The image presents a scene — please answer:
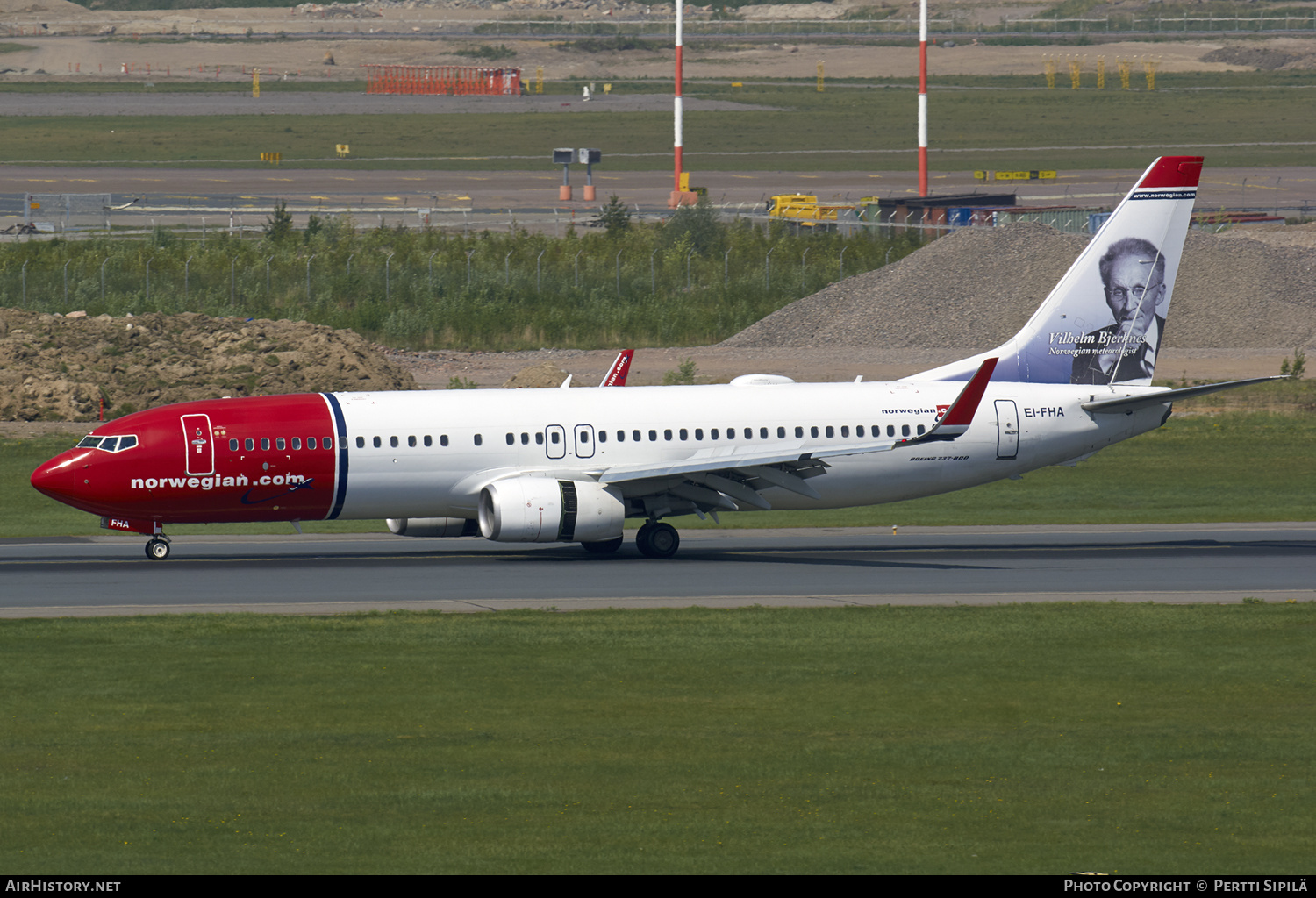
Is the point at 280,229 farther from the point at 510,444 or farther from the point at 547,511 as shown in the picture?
the point at 547,511

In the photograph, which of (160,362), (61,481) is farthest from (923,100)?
(61,481)

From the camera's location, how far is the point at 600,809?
2098cm

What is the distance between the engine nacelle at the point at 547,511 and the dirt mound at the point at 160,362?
27.2 meters

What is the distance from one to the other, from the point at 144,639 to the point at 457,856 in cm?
1522

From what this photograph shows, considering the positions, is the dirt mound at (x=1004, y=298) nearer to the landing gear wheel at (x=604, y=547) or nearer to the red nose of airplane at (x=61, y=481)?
the landing gear wheel at (x=604, y=547)

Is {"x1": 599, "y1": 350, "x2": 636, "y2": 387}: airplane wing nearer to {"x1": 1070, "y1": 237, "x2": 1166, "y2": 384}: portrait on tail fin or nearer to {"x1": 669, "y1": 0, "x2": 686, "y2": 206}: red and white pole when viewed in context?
{"x1": 1070, "y1": 237, "x2": 1166, "y2": 384}: portrait on tail fin

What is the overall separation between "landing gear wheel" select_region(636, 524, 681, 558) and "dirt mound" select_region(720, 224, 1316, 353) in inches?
1549

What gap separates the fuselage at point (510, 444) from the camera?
41.7m

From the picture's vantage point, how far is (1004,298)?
273 feet

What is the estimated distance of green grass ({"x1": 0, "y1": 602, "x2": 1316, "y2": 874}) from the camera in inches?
762

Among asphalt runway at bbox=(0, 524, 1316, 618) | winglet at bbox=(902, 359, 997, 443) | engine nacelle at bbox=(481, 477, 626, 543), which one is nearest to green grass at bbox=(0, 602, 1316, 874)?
asphalt runway at bbox=(0, 524, 1316, 618)

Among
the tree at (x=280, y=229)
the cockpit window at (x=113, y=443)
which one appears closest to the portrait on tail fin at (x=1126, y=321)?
the cockpit window at (x=113, y=443)

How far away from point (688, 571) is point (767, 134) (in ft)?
427

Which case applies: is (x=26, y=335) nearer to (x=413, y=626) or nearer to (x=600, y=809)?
(x=413, y=626)
